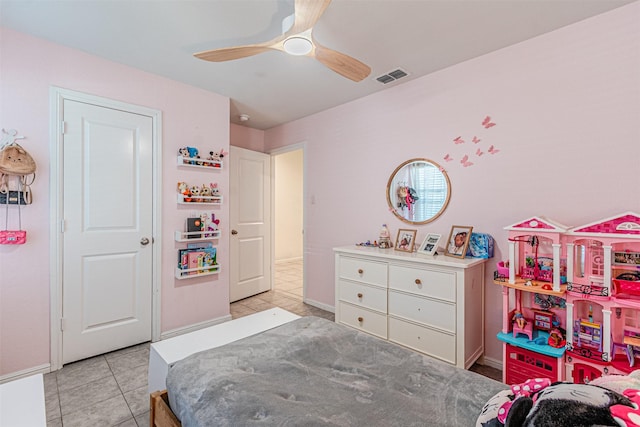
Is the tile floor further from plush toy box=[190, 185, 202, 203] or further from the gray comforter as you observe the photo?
plush toy box=[190, 185, 202, 203]

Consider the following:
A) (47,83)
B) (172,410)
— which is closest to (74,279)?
(47,83)

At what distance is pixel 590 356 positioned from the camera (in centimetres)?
177

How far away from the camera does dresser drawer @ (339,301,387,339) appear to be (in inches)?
105

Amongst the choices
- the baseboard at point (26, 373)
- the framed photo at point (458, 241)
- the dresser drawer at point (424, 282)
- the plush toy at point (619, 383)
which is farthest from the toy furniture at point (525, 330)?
the baseboard at point (26, 373)

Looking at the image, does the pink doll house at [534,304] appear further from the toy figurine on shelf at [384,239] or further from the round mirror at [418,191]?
the toy figurine on shelf at [384,239]

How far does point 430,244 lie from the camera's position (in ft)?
8.80

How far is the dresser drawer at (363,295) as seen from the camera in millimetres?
2672

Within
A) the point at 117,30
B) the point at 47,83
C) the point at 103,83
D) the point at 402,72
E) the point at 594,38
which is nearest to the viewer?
the point at 594,38

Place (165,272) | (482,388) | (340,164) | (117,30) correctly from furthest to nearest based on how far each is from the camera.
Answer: (340,164) < (165,272) < (117,30) < (482,388)

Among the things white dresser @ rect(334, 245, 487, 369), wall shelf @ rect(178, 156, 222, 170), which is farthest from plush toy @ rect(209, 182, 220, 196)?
white dresser @ rect(334, 245, 487, 369)

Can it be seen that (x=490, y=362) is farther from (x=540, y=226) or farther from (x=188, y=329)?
(x=188, y=329)

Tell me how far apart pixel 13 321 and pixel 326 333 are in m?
2.43

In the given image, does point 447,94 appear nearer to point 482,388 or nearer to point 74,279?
point 482,388

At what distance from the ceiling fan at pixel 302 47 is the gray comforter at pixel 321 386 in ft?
5.38
